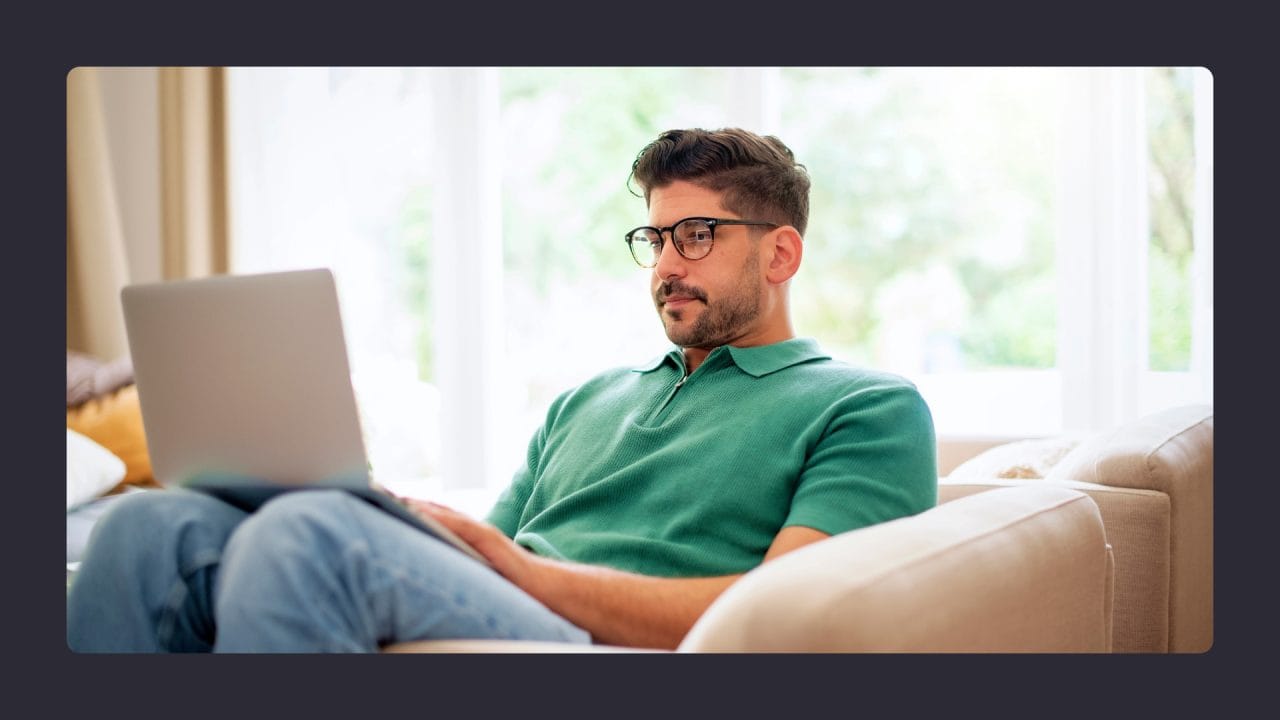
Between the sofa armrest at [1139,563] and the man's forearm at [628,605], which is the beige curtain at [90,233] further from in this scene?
the sofa armrest at [1139,563]

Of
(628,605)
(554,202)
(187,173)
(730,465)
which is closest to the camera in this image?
(628,605)

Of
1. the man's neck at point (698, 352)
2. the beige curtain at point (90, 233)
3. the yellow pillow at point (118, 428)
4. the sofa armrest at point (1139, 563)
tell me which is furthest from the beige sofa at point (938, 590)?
the beige curtain at point (90, 233)

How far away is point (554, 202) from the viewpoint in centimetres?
473

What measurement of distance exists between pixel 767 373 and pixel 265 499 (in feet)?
2.72

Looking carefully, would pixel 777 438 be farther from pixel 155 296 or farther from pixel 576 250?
pixel 576 250

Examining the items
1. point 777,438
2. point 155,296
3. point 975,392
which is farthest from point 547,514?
point 975,392

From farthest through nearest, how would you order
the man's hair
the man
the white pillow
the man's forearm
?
the white pillow
the man's hair
the man's forearm
the man

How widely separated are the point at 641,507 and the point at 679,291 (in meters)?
0.41

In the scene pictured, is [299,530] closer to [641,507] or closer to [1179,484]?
[641,507]

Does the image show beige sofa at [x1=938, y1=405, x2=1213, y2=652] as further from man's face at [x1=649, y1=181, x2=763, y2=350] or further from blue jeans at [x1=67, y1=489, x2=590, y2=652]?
blue jeans at [x1=67, y1=489, x2=590, y2=652]

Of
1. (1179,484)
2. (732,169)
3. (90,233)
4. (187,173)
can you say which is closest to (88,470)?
(90,233)

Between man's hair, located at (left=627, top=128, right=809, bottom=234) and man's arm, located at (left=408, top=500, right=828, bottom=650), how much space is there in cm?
71

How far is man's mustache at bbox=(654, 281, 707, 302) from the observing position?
6.33ft

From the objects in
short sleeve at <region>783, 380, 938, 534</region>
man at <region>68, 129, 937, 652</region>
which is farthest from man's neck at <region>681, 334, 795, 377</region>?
short sleeve at <region>783, 380, 938, 534</region>
